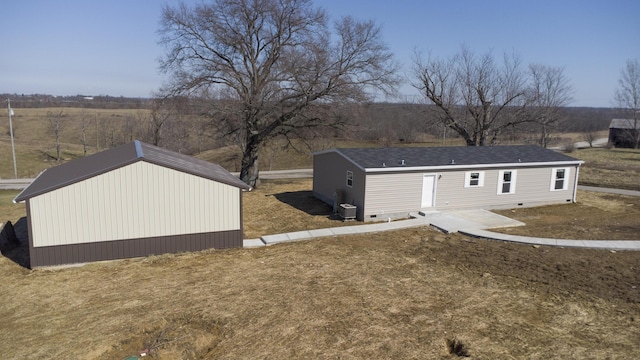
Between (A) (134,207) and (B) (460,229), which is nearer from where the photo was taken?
(A) (134,207)

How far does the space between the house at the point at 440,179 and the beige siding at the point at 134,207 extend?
6.56m

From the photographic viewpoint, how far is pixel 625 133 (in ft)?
186

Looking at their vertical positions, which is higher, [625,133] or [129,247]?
[625,133]

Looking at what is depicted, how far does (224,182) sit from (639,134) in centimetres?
6037

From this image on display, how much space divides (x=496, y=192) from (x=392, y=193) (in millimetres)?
6116

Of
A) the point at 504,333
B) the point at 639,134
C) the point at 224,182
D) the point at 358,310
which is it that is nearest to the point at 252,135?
the point at 224,182

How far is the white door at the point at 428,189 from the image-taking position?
66.2 feet

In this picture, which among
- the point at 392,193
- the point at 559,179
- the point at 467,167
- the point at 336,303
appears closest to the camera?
the point at 336,303

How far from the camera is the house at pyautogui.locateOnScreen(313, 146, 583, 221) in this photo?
1939 centimetres

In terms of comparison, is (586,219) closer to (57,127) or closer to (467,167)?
(467,167)

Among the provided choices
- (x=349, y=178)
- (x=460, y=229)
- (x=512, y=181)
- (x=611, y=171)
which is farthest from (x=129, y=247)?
(x=611, y=171)

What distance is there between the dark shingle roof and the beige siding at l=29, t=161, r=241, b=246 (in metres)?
7.00

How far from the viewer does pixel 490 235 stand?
16.7m

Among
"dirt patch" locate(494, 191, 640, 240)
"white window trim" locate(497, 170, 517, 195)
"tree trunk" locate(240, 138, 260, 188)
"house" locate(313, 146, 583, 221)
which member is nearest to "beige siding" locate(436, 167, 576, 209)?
"house" locate(313, 146, 583, 221)
